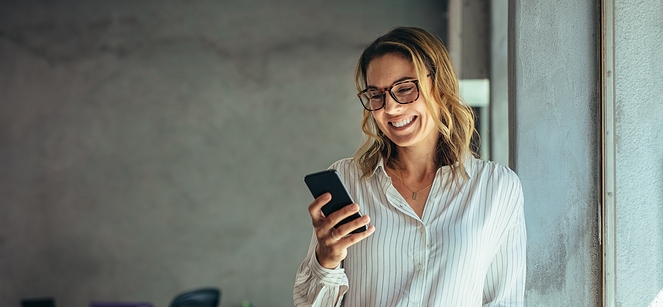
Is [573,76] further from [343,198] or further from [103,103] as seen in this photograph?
[103,103]

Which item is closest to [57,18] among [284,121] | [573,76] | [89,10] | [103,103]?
[89,10]

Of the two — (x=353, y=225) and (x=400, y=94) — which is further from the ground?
(x=400, y=94)

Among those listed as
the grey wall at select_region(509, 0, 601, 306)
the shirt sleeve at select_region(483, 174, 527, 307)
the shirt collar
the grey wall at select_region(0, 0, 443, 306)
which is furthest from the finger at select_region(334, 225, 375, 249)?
the grey wall at select_region(0, 0, 443, 306)

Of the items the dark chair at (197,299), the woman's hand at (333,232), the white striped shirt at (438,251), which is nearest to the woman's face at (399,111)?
the white striped shirt at (438,251)

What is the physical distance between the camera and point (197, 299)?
4504 mm

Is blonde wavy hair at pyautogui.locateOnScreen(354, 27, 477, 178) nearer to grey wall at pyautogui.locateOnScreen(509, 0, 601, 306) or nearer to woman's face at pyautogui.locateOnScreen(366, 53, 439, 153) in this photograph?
woman's face at pyautogui.locateOnScreen(366, 53, 439, 153)

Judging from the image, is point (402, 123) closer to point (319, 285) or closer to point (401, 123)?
point (401, 123)

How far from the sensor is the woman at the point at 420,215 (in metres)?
1.29

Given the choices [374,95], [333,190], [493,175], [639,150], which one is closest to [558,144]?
[639,150]

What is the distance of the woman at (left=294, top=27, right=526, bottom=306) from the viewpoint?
1.29 m

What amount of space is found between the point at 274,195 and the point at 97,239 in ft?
6.02

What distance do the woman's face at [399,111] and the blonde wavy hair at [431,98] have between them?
2cm

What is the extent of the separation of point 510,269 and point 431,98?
1.35ft

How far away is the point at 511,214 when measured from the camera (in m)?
1.37
